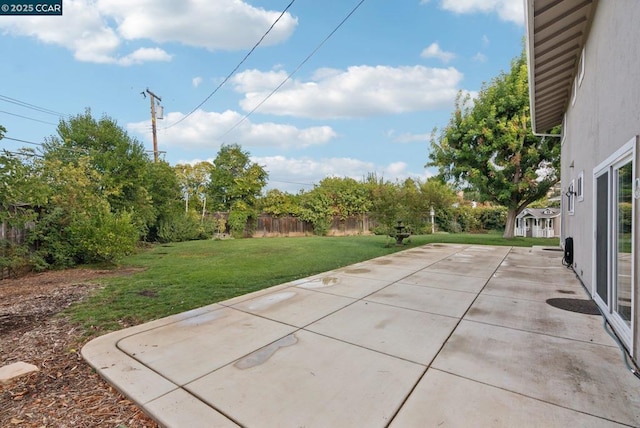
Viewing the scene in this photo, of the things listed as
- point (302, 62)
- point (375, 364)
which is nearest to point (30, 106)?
point (302, 62)

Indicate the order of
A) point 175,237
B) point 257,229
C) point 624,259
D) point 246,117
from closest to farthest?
point 624,259
point 246,117
point 175,237
point 257,229

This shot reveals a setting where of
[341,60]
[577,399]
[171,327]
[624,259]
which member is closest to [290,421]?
[577,399]

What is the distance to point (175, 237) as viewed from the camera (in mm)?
15977

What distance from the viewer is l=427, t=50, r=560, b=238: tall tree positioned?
1306cm

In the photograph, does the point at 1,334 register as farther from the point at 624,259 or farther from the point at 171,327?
the point at 624,259

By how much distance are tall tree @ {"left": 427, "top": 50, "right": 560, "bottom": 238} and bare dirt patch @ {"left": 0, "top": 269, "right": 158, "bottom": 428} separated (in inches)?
572

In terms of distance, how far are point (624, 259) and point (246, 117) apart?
1324 centimetres

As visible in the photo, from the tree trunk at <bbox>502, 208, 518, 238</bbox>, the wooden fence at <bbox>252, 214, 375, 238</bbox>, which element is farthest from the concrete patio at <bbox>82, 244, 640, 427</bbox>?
the wooden fence at <bbox>252, 214, 375, 238</bbox>

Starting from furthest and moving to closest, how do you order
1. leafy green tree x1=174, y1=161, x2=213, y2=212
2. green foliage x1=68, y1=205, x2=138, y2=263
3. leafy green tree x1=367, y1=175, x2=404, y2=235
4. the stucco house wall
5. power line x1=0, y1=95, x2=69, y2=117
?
leafy green tree x1=174, y1=161, x2=213, y2=212, leafy green tree x1=367, y1=175, x2=404, y2=235, power line x1=0, y1=95, x2=69, y2=117, green foliage x1=68, y1=205, x2=138, y2=263, the stucco house wall

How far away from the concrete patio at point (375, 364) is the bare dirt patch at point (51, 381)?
110 mm

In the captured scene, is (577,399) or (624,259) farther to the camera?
(624,259)

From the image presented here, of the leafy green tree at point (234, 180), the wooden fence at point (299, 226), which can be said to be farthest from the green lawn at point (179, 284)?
the leafy green tree at point (234, 180)

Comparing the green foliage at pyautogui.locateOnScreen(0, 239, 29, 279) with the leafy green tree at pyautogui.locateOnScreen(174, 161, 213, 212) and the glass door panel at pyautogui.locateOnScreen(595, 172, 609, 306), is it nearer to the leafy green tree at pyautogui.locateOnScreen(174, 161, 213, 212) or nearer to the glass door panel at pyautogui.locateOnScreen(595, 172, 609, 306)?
the glass door panel at pyautogui.locateOnScreen(595, 172, 609, 306)

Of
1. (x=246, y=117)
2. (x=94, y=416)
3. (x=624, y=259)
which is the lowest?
(x=94, y=416)
